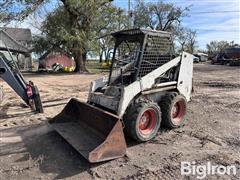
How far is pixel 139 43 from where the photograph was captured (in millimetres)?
5406

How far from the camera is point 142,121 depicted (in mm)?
5102

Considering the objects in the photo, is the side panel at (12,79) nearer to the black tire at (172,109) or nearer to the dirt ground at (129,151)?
the dirt ground at (129,151)

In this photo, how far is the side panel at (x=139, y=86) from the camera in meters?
4.82

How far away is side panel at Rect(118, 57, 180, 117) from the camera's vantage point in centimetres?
482

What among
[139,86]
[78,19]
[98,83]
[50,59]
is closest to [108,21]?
[78,19]

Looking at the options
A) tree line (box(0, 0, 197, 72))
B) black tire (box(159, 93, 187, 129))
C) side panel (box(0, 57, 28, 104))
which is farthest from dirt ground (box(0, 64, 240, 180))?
tree line (box(0, 0, 197, 72))

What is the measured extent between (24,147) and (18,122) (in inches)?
72.1

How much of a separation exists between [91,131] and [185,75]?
2483 millimetres

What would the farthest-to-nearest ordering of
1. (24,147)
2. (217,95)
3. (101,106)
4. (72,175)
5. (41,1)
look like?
(41,1)
(217,95)
(101,106)
(24,147)
(72,175)

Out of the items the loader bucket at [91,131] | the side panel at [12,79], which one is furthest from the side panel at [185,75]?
the side panel at [12,79]

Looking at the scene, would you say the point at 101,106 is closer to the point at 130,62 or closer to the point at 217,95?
the point at 130,62

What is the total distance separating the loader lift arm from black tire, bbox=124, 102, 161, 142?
137 inches

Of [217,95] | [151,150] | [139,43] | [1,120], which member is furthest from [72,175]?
[217,95]

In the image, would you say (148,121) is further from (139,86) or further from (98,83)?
(98,83)
